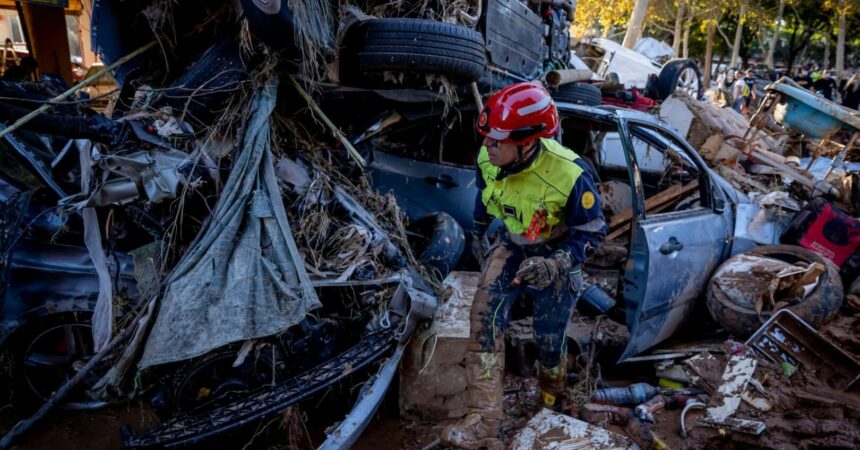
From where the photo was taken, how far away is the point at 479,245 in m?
4.02

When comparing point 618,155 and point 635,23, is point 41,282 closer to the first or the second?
point 618,155

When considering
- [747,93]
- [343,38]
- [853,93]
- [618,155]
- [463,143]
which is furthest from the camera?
[747,93]

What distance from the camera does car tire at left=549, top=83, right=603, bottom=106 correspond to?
→ 5276 millimetres

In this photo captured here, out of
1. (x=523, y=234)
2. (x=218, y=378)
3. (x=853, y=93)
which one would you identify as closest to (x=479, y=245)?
(x=523, y=234)

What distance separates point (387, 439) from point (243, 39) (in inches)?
96.8

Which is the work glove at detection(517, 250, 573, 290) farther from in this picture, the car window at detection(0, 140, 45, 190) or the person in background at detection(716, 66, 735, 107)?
the person in background at detection(716, 66, 735, 107)

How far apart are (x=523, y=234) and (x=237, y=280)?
1.50m

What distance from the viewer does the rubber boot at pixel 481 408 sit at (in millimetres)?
2762

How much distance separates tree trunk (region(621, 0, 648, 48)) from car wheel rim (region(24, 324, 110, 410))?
1892cm

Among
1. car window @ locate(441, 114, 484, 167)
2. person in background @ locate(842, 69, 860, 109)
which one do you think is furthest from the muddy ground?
person in background @ locate(842, 69, 860, 109)

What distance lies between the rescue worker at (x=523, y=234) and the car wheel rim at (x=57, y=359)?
2341mm

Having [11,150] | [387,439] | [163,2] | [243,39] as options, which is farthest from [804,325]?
[11,150]

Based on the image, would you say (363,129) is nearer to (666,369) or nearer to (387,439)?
(387,439)

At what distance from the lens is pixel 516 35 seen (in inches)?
195
